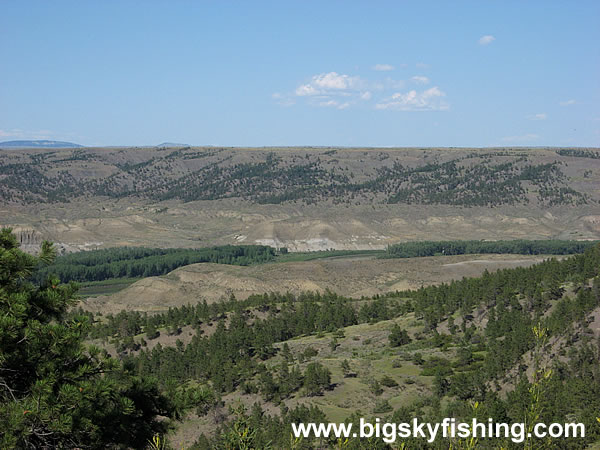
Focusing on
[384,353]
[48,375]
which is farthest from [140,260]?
[48,375]

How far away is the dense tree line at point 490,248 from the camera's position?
14375 cm

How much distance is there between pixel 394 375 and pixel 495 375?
800 centimetres

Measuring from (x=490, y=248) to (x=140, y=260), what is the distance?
76.4 metres

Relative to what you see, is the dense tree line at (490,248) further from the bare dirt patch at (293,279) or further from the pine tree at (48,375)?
the pine tree at (48,375)

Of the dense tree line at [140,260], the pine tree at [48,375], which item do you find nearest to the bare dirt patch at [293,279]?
the dense tree line at [140,260]

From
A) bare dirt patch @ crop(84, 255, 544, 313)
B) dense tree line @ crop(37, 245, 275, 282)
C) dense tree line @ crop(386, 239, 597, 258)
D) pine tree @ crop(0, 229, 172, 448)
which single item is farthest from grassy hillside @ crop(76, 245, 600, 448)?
dense tree line @ crop(386, 239, 597, 258)

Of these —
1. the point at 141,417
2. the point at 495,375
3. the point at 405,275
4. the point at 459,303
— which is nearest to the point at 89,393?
the point at 141,417

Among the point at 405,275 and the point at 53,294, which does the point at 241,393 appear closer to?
the point at 53,294

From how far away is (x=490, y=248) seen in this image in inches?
5778

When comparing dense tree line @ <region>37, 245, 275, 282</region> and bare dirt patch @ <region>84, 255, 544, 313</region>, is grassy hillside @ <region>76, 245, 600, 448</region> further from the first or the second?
dense tree line @ <region>37, 245, 275, 282</region>

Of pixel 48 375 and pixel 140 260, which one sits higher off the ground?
pixel 48 375

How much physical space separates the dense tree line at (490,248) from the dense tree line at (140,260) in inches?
1209

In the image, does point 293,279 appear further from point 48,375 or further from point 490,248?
point 48,375

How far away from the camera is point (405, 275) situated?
371ft
